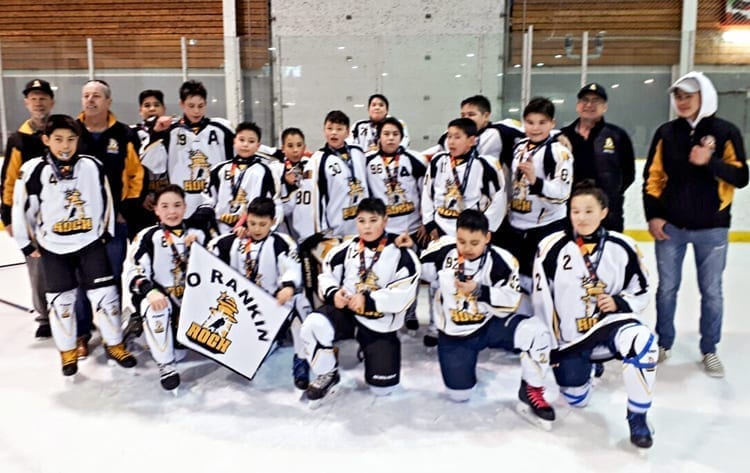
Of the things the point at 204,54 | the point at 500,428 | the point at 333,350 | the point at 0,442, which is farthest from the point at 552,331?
the point at 204,54

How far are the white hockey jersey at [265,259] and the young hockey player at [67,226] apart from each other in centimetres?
62

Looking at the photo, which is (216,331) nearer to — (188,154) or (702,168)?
(188,154)

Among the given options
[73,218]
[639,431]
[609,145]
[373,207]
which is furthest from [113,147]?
[639,431]

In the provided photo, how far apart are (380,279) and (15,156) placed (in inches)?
81.2

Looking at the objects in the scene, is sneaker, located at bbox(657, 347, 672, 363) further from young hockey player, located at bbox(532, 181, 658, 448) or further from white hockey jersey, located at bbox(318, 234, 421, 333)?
white hockey jersey, located at bbox(318, 234, 421, 333)

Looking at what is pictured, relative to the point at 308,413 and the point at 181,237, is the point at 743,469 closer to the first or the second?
the point at 308,413

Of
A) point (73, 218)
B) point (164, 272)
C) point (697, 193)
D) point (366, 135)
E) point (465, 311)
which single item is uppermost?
point (366, 135)

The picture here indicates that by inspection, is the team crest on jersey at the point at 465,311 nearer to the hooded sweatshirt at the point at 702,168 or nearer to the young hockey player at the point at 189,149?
the hooded sweatshirt at the point at 702,168

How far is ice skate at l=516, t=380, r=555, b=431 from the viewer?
2600 mm

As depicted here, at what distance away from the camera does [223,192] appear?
11.3 ft

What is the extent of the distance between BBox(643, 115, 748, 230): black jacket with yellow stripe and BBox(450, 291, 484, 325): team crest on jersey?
116 centimetres

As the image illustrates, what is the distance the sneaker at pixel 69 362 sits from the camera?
309 centimetres

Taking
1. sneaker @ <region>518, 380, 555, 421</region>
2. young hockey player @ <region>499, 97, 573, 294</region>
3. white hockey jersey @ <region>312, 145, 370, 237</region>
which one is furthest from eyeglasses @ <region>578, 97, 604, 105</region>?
sneaker @ <region>518, 380, 555, 421</region>

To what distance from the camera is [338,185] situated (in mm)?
3641
